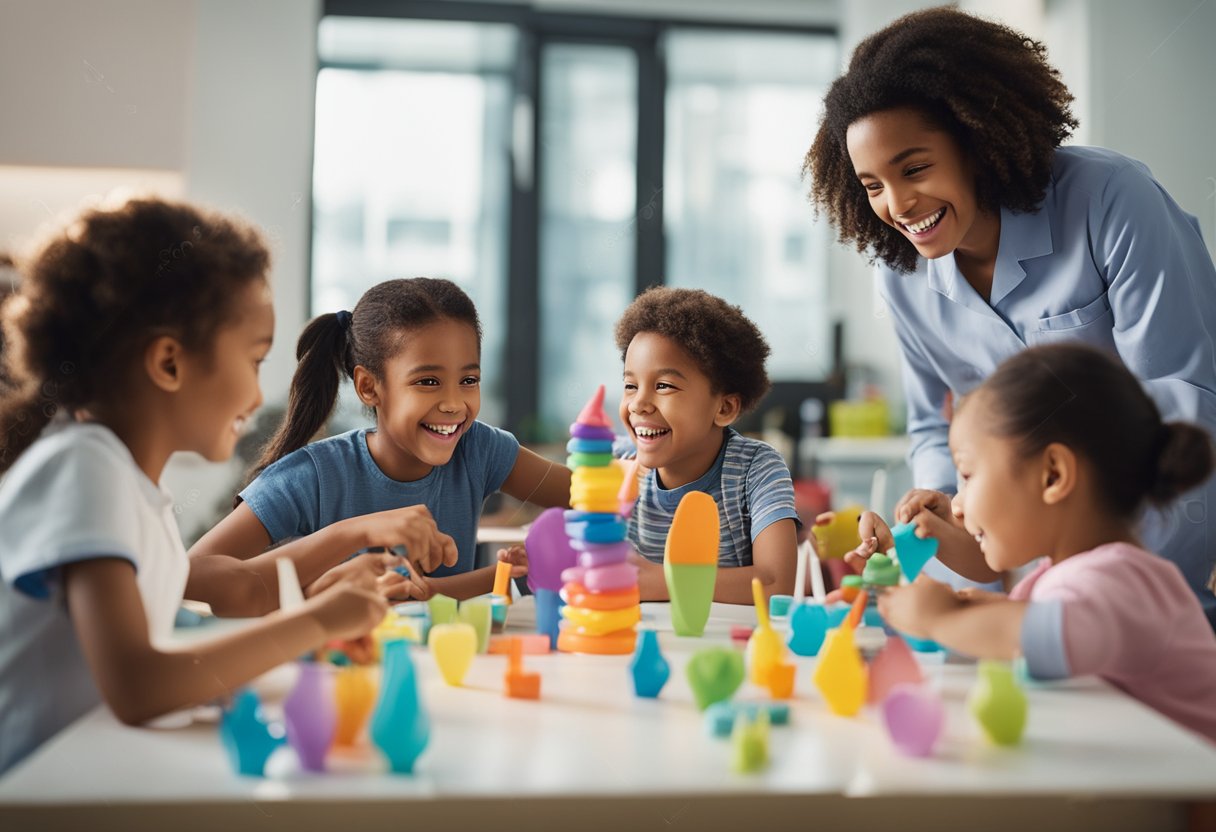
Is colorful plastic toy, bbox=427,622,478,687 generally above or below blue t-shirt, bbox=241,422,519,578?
below

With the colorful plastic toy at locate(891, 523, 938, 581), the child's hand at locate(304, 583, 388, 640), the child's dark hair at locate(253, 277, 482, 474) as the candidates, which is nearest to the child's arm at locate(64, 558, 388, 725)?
the child's hand at locate(304, 583, 388, 640)

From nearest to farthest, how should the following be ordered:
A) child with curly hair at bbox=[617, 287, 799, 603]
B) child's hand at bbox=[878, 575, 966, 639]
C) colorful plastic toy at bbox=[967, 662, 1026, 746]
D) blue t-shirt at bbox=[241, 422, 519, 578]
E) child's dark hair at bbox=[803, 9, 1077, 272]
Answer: colorful plastic toy at bbox=[967, 662, 1026, 746], child's hand at bbox=[878, 575, 966, 639], child's dark hair at bbox=[803, 9, 1077, 272], blue t-shirt at bbox=[241, 422, 519, 578], child with curly hair at bbox=[617, 287, 799, 603]

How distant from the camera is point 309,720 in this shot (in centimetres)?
63

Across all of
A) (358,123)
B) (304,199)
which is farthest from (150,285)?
(358,123)

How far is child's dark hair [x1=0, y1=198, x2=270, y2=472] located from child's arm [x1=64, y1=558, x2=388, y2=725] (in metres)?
0.19

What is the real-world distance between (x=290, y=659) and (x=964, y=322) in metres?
1.03

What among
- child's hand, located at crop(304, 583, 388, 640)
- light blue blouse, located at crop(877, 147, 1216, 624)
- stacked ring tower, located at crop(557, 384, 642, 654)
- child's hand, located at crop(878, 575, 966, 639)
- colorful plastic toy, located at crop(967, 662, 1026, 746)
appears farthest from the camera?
light blue blouse, located at crop(877, 147, 1216, 624)

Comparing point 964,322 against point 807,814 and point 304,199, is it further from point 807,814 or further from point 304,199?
point 304,199

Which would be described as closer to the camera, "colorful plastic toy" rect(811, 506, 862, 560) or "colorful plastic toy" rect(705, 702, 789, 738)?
"colorful plastic toy" rect(705, 702, 789, 738)

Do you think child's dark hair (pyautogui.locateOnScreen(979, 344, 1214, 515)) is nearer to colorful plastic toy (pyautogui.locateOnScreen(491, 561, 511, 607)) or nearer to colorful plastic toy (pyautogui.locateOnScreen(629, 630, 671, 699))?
colorful plastic toy (pyautogui.locateOnScreen(629, 630, 671, 699))

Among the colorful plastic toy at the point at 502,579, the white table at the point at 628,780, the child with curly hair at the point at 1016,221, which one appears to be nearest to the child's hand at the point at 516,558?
the colorful plastic toy at the point at 502,579

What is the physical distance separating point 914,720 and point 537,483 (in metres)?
1.05

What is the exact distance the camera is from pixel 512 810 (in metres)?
0.59

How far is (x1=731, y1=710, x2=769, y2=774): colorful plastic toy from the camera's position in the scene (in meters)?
0.63
